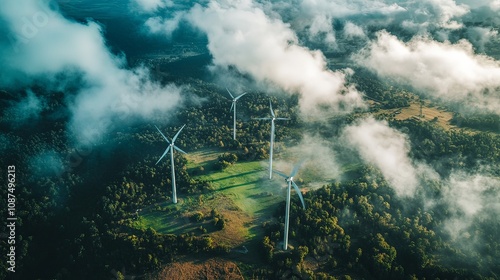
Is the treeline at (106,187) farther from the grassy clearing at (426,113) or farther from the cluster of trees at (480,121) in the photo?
the cluster of trees at (480,121)

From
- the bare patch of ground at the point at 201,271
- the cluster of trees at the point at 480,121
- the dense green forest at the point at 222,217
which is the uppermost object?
the cluster of trees at the point at 480,121

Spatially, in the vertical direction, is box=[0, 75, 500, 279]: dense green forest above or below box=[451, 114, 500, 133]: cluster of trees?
below

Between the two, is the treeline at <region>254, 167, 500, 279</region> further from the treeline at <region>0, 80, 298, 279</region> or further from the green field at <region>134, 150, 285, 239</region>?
the treeline at <region>0, 80, 298, 279</region>

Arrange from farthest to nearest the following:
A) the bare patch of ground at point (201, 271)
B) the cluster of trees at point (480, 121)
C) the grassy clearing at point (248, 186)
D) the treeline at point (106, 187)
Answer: the cluster of trees at point (480, 121) < the grassy clearing at point (248, 186) < the treeline at point (106, 187) < the bare patch of ground at point (201, 271)

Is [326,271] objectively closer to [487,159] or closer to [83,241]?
[83,241]

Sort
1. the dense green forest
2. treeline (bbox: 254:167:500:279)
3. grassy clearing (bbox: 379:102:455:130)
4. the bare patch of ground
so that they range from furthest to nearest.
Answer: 1. grassy clearing (bbox: 379:102:455:130)
2. the dense green forest
3. the bare patch of ground
4. treeline (bbox: 254:167:500:279)

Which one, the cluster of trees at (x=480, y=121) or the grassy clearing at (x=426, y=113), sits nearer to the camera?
the cluster of trees at (x=480, y=121)

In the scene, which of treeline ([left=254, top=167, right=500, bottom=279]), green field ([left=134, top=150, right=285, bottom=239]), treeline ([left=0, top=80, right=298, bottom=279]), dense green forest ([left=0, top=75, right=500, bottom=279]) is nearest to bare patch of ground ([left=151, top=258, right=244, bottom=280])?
dense green forest ([left=0, top=75, right=500, bottom=279])

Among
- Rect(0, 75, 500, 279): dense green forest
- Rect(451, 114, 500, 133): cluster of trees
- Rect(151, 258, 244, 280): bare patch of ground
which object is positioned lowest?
Rect(151, 258, 244, 280): bare patch of ground

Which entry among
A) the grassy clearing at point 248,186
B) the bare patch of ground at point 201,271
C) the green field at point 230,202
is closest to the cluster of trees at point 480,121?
the green field at point 230,202
